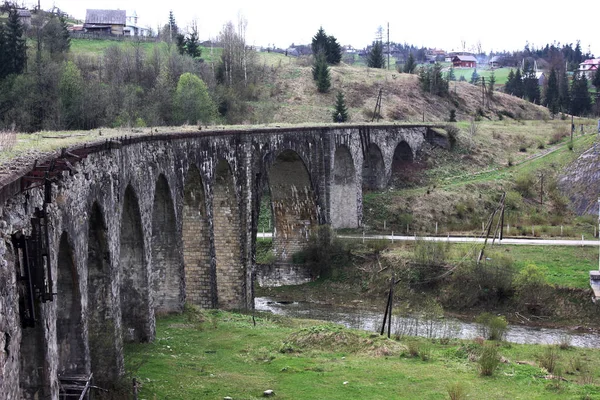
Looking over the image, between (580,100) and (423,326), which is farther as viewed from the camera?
(580,100)

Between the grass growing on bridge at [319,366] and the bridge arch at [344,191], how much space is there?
79.9 ft

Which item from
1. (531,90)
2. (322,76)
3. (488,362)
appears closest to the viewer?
(488,362)

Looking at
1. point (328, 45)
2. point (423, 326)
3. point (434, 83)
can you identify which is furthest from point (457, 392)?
point (328, 45)

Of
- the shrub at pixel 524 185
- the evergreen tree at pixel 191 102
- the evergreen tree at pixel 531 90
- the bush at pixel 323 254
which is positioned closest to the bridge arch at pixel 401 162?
the shrub at pixel 524 185

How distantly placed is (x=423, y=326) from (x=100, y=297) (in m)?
21.0

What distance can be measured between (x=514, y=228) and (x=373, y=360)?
1134 inches

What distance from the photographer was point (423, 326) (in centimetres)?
3850

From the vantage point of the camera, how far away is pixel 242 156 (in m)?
38.0

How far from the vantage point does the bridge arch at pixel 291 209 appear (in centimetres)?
5100

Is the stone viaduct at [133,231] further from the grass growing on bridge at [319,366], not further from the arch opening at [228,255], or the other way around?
the grass growing on bridge at [319,366]

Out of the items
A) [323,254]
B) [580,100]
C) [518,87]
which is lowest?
[323,254]

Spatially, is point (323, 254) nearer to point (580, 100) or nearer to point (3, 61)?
point (3, 61)

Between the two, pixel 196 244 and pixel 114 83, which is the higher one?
pixel 114 83

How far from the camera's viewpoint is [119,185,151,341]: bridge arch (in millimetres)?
24578
